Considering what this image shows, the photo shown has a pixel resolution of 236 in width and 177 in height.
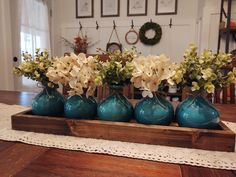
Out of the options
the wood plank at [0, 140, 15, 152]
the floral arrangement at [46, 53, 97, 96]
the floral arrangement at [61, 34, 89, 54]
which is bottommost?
the wood plank at [0, 140, 15, 152]

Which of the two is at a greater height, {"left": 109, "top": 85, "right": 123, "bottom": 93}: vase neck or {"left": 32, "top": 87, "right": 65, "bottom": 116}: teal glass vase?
{"left": 109, "top": 85, "right": 123, "bottom": 93}: vase neck

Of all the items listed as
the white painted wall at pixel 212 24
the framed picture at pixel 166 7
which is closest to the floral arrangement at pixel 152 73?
the white painted wall at pixel 212 24

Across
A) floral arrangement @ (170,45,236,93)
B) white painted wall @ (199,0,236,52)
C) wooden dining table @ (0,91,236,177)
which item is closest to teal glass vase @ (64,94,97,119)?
wooden dining table @ (0,91,236,177)

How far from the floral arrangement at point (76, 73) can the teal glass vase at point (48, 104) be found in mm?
109

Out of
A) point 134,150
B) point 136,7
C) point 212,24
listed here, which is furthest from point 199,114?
point 136,7

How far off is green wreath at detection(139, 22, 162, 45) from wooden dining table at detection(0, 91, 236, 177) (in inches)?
118

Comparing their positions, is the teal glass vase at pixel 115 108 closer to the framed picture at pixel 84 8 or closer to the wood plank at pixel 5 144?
the wood plank at pixel 5 144

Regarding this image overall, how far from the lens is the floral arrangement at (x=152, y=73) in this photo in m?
0.69

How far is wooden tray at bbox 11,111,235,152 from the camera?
0.68 metres

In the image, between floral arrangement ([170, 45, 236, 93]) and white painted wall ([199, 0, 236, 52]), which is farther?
white painted wall ([199, 0, 236, 52])

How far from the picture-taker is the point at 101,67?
775mm

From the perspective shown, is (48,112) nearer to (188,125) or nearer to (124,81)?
(124,81)

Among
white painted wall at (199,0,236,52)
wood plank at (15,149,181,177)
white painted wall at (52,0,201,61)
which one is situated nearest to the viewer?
wood plank at (15,149,181,177)

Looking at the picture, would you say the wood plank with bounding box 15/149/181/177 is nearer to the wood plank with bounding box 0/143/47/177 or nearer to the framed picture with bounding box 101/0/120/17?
the wood plank with bounding box 0/143/47/177
